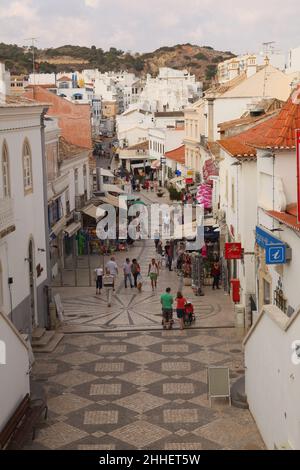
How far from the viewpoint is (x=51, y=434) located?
1477 centimetres

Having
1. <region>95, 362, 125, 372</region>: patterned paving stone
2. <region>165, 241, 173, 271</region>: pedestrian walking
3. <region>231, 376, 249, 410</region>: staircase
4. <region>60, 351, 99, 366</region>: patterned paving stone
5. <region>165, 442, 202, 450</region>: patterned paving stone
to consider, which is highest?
<region>165, 442, 202, 450</region>: patterned paving stone

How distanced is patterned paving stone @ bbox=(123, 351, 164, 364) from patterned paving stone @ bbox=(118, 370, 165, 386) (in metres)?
0.93

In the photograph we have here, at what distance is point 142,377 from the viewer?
60.2ft

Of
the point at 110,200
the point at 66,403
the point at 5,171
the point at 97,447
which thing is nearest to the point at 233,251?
the point at 5,171

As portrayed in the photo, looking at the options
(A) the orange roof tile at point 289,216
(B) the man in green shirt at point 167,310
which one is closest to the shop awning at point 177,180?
(B) the man in green shirt at point 167,310

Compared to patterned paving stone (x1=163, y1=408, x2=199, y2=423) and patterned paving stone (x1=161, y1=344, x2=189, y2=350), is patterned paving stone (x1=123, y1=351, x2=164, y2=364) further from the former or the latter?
patterned paving stone (x1=163, y1=408, x2=199, y2=423)

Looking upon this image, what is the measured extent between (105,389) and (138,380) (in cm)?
101

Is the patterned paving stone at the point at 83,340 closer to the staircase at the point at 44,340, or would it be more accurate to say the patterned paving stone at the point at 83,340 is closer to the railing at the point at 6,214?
the staircase at the point at 44,340

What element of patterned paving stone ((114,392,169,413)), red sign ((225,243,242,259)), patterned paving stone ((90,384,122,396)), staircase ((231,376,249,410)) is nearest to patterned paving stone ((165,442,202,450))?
patterned paving stone ((114,392,169,413))

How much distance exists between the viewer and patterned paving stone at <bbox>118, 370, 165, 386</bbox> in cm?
1797

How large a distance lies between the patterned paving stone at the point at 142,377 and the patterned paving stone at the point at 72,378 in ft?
2.68

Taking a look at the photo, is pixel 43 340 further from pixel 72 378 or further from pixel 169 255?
pixel 169 255

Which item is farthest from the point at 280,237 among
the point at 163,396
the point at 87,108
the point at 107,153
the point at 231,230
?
the point at 107,153

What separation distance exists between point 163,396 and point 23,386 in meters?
3.37
